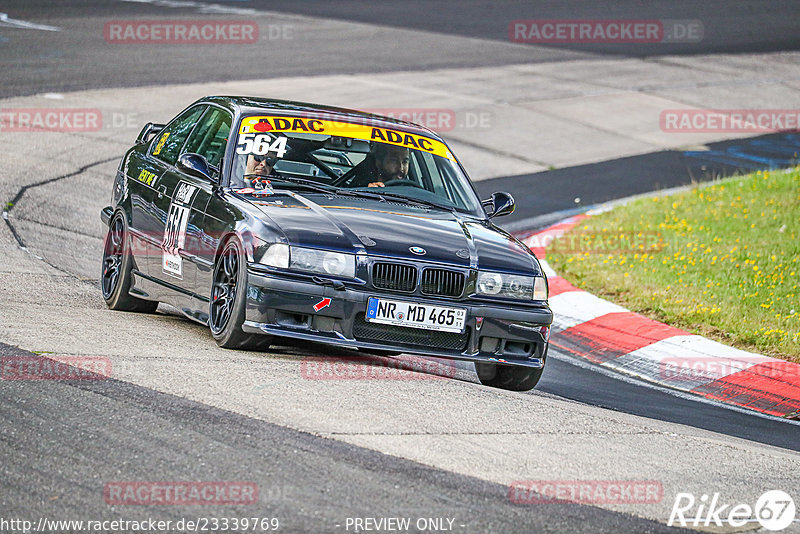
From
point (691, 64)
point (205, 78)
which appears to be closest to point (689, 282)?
point (205, 78)

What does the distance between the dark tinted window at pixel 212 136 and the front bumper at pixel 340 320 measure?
1589mm

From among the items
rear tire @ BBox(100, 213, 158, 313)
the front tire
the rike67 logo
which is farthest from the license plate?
rear tire @ BBox(100, 213, 158, 313)

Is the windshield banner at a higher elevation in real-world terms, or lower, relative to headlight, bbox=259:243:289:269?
higher

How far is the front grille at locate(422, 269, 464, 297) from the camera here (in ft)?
22.7

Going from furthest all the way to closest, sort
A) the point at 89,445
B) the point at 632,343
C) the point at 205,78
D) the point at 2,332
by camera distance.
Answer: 1. the point at 205,78
2. the point at 632,343
3. the point at 2,332
4. the point at 89,445

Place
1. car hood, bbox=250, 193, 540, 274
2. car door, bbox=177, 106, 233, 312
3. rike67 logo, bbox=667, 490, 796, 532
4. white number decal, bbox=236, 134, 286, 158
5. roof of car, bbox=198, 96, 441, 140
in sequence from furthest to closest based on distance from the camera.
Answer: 1. roof of car, bbox=198, 96, 441, 140
2. white number decal, bbox=236, 134, 286, 158
3. car door, bbox=177, 106, 233, 312
4. car hood, bbox=250, 193, 540, 274
5. rike67 logo, bbox=667, 490, 796, 532

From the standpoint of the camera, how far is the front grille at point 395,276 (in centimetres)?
684

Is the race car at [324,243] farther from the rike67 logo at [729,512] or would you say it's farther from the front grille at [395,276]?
the rike67 logo at [729,512]

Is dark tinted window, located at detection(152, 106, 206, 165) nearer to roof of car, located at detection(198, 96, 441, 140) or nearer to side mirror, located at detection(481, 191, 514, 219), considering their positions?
roof of car, located at detection(198, 96, 441, 140)

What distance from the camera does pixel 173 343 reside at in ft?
23.8

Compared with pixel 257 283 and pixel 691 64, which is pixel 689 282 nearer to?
pixel 257 283

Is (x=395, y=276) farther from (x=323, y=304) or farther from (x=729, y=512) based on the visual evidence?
(x=729, y=512)

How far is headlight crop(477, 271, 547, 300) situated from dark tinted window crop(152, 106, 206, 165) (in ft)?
9.17

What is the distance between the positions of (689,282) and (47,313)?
5876 millimetres
